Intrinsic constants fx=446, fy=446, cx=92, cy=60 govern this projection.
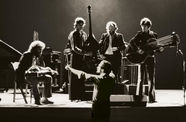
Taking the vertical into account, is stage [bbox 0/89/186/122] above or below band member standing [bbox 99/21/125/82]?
below

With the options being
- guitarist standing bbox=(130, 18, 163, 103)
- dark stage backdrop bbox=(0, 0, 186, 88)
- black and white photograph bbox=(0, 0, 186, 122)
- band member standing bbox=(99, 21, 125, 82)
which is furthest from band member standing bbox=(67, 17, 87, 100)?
dark stage backdrop bbox=(0, 0, 186, 88)

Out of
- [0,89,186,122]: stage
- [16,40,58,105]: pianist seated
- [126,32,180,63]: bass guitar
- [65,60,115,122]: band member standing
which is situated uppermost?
[126,32,180,63]: bass guitar

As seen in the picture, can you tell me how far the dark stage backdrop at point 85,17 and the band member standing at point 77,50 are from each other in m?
3.97

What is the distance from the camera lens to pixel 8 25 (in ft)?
43.4

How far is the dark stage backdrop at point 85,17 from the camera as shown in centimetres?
1310

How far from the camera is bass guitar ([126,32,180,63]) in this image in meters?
8.66

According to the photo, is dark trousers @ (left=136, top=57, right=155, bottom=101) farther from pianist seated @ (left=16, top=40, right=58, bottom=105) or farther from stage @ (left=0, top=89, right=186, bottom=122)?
pianist seated @ (left=16, top=40, right=58, bottom=105)

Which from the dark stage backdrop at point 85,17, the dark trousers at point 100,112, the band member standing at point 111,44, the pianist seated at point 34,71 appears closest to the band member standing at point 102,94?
the dark trousers at point 100,112

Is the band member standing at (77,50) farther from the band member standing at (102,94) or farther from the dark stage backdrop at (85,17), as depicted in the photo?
the dark stage backdrop at (85,17)

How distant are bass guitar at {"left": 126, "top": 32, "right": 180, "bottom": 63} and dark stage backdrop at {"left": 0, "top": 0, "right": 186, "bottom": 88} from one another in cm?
400

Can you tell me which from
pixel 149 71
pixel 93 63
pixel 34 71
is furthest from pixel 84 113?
pixel 93 63

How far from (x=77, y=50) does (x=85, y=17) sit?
4208mm

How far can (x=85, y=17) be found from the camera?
42.9ft

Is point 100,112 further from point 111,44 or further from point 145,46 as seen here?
point 111,44
